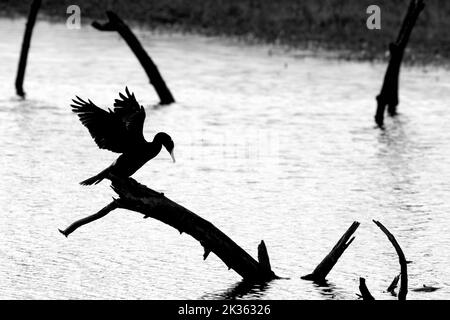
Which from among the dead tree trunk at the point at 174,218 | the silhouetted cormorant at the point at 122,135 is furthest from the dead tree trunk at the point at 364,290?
the silhouetted cormorant at the point at 122,135

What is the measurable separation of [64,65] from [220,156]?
979 centimetres

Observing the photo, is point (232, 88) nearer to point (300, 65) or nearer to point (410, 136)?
point (300, 65)

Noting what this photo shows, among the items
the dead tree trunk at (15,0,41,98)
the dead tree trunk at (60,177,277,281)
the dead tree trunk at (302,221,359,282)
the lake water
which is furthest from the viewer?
the dead tree trunk at (15,0,41,98)

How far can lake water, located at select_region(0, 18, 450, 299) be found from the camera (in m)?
12.4

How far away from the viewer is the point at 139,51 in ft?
75.0

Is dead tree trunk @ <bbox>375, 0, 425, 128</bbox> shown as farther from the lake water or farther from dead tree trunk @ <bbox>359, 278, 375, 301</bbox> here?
dead tree trunk @ <bbox>359, 278, 375, 301</bbox>

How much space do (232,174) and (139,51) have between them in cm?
574

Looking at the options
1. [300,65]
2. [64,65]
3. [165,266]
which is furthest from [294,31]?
[165,266]

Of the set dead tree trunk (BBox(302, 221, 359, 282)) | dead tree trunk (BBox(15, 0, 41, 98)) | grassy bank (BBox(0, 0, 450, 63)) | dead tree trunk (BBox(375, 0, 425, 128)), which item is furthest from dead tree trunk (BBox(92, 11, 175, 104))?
dead tree trunk (BBox(302, 221, 359, 282))

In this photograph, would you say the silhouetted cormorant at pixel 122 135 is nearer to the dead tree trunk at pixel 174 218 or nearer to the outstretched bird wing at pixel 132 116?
the outstretched bird wing at pixel 132 116

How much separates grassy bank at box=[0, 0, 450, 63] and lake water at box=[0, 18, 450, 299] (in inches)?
62.1

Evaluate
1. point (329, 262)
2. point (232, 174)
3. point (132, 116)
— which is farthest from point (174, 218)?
point (232, 174)

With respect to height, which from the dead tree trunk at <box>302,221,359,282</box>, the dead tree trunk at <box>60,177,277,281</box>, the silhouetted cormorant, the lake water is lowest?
the lake water
